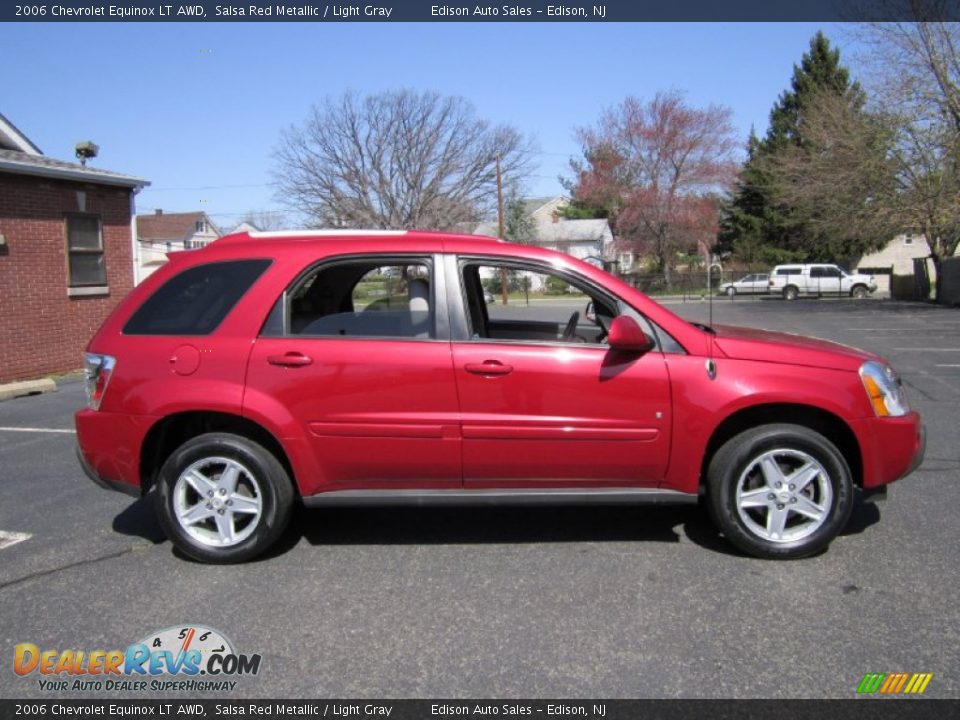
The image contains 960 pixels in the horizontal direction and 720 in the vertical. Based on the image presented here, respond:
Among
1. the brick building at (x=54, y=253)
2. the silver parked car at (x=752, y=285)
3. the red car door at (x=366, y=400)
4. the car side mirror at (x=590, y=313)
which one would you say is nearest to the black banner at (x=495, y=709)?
the red car door at (x=366, y=400)

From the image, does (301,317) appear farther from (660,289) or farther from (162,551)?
(660,289)

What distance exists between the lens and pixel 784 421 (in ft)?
13.5

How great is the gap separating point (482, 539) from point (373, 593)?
896 mm

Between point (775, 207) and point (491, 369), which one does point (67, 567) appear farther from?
point (775, 207)

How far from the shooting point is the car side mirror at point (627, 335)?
386 cm

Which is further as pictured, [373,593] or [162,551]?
[162,551]

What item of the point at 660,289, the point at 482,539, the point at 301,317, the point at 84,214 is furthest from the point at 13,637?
the point at 660,289

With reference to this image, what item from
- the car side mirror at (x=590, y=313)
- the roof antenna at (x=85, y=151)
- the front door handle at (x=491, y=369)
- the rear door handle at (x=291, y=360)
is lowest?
the front door handle at (x=491, y=369)

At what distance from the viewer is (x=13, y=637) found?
3.33 metres

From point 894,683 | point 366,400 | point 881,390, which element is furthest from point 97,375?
point 881,390

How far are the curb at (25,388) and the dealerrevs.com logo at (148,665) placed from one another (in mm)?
8613

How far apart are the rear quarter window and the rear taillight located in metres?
0.19

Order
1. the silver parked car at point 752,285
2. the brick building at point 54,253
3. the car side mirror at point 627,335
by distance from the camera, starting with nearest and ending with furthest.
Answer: the car side mirror at point 627,335 → the brick building at point 54,253 → the silver parked car at point 752,285

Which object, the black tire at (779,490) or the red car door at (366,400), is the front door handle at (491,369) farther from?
the black tire at (779,490)
